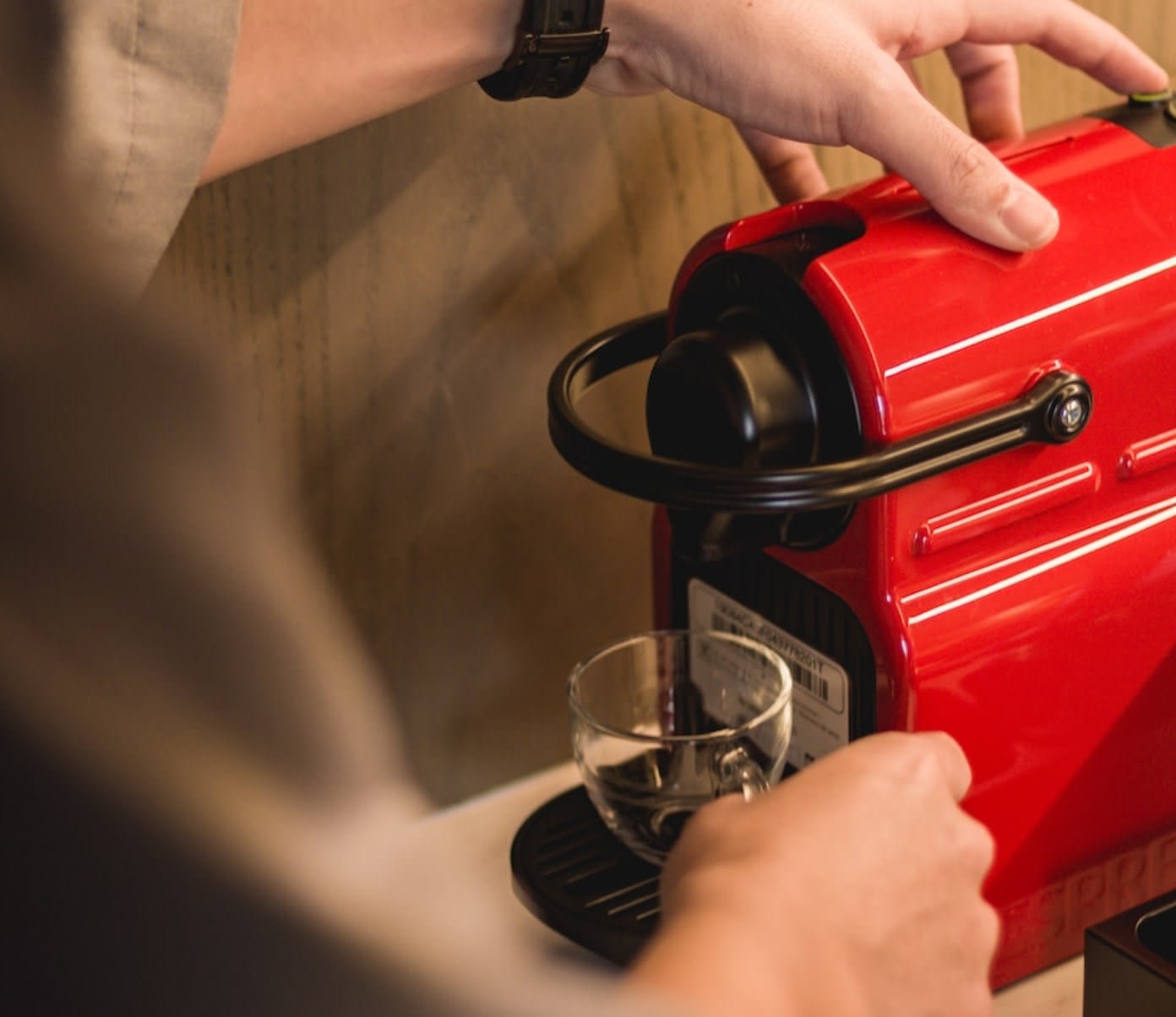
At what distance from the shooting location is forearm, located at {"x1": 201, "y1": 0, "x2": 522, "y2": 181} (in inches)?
28.1

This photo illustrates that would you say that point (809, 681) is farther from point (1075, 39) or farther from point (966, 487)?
point (1075, 39)

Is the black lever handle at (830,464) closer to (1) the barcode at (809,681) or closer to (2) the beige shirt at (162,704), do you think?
(1) the barcode at (809,681)

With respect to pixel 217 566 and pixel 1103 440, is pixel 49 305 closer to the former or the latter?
pixel 217 566

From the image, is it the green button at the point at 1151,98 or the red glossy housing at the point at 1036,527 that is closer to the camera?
the red glossy housing at the point at 1036,527

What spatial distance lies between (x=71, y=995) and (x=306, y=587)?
9cm

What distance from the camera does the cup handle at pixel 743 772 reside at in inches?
28.3

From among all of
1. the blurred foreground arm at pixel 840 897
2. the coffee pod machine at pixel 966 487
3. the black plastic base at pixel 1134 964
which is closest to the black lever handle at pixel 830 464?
the coffee pod machine at pixel 966 487

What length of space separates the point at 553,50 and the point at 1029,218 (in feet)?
0.78

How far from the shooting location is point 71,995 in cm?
30

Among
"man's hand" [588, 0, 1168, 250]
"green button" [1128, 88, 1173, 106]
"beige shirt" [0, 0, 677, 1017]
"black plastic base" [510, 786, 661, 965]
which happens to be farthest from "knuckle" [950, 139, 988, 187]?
"beige shirt" [0, 0, 677, 1017]

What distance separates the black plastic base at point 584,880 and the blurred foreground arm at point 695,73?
344mm

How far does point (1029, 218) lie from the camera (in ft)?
2.22

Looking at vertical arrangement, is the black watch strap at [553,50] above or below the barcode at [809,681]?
above

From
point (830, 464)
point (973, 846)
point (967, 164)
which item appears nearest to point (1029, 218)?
point (967, 164)
